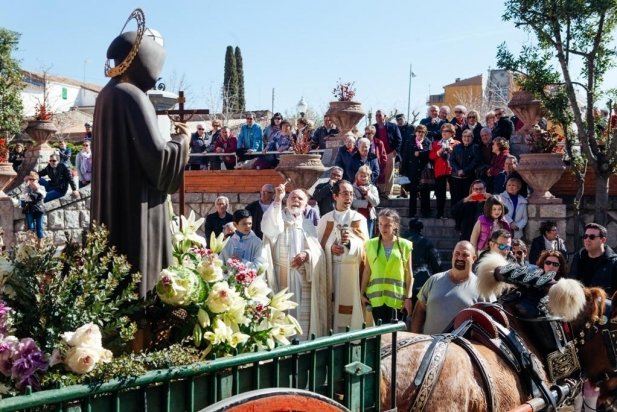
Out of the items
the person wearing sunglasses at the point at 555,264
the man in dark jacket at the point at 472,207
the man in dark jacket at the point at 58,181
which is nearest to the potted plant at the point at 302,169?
the man in dark jacket at the point at 472,207

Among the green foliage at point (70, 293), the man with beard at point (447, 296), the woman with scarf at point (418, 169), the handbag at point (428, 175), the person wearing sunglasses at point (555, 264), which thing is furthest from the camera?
the woman with scarf at point (418, 169)

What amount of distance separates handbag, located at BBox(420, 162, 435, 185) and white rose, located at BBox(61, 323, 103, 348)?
397 inches

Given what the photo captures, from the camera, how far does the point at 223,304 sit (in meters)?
3.32

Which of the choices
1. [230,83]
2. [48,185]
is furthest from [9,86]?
[230,83]

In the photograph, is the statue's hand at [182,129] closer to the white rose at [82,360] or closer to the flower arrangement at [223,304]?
the flower arrangement at [223,304]

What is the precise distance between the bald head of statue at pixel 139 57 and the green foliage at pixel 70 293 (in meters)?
0.78

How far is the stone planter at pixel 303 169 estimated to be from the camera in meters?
11.6

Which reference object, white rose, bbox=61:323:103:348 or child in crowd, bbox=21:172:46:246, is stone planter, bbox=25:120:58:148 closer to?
child in crowd, bbox=21:172:46:246

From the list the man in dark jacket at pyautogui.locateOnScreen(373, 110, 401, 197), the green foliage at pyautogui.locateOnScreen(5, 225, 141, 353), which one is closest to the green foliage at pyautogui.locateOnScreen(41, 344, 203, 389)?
the green foliage at pyautogui.locateOnScreen(5, 225, 141, 353)

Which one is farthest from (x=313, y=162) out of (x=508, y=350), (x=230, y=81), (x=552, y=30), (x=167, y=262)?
(x=230, y=81)

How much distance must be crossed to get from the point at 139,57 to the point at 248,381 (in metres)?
1.56

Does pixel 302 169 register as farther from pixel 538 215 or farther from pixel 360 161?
pixel 538 215

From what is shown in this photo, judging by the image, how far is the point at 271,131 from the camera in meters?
16.0

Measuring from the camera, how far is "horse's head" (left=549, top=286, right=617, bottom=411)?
4.96 m
